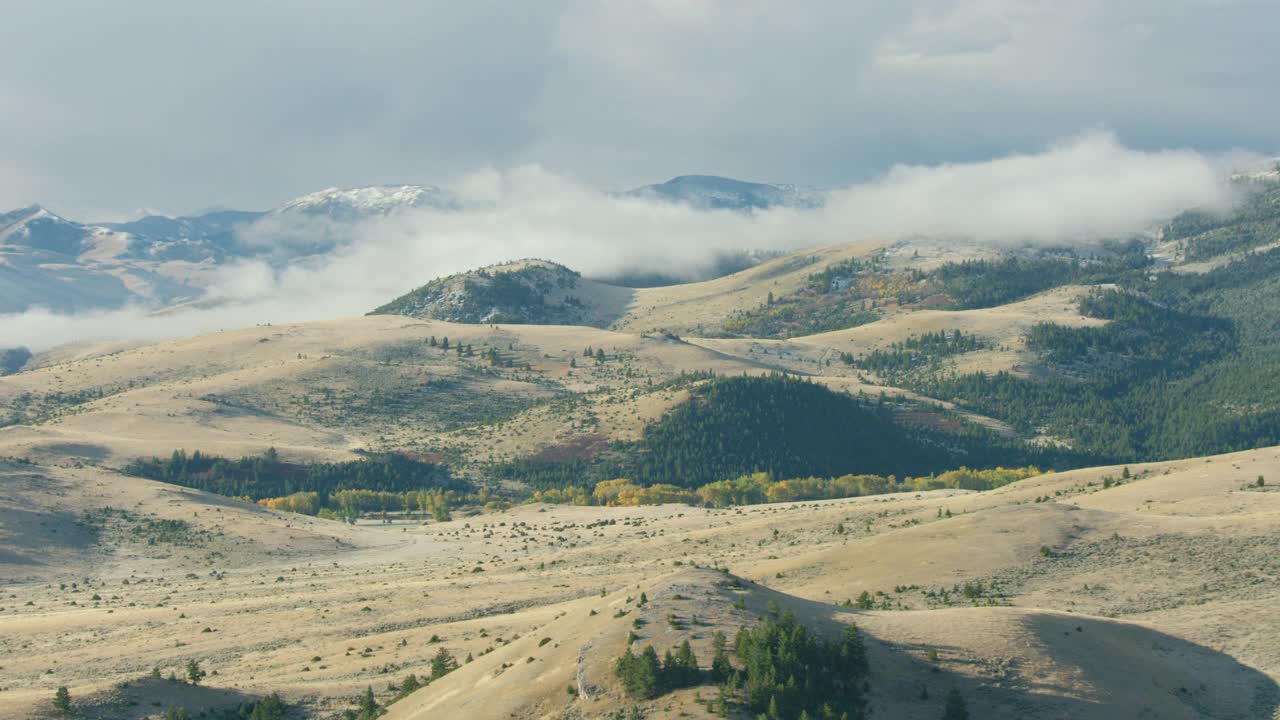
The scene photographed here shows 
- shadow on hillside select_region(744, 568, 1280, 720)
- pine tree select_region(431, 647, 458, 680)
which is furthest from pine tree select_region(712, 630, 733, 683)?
pine tree select_region(431, 647, 458, 680)

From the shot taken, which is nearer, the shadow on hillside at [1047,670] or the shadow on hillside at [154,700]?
the shadow on hillside at [1047,670]

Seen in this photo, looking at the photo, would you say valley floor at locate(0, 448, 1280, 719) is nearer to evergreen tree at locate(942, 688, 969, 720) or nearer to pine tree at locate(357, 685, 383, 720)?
evergreen tree at locate(942, 688, 969, 720)

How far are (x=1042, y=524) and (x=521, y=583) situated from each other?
55.0m

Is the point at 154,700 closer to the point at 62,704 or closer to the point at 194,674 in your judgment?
the point at 62,704

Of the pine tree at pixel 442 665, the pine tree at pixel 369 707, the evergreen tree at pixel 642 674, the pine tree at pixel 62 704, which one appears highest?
the evergreen tree at pixel 642 674

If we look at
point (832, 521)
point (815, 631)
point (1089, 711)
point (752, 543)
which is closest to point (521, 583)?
point (752, 543)

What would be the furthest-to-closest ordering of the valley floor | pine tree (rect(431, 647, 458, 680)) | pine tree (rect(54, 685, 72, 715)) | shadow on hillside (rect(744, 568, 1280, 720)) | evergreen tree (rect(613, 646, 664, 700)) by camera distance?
pine tree (rect(431, 647, 458, 680)) → pine tree (rect(54, 685, 72, 715)) → the valley floor → shadow on hillside (rect(744, 568, 1280, 720)) → evergreen tree (rect(613, 646, 664, 700))

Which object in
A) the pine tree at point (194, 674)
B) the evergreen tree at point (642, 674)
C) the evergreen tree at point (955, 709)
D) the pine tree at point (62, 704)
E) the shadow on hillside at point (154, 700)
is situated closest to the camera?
the evergreen tree at point (955, 709)

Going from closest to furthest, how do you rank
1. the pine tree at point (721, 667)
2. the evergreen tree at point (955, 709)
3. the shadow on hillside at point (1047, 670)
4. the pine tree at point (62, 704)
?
the evergreen tree at point (955, 709) < the pine tree at point (721, 667) < the shadow on hillside at point (1047, 670) < the pine tree at point (62, 704)

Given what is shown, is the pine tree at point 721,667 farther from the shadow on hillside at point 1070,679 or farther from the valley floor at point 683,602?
the shadow on hillside at point 1070,679

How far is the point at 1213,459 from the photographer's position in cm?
14850

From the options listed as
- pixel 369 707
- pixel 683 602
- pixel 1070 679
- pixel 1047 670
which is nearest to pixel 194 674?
pixel 369 707

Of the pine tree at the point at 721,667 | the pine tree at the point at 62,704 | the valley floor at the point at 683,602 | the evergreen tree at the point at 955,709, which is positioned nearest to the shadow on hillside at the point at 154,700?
the valley floor at the point at 683,602

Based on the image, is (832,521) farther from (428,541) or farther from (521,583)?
(428,541)
